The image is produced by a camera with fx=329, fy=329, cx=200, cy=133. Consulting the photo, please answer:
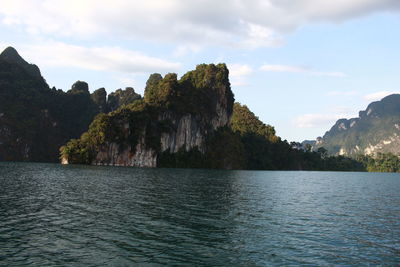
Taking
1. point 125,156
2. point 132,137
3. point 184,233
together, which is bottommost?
point 184,233

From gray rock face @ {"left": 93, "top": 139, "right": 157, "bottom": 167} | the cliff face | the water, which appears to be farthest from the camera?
gray rock face @ {"left": 93, "top": 139, "right": 157, "bottom": 167}

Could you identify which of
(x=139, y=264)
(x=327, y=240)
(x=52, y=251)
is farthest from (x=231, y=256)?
(x=52, y=251)

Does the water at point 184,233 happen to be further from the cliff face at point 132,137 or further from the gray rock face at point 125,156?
the gray rock face at point 125,156

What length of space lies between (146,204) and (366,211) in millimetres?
28025

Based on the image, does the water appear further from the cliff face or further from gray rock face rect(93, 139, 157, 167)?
gray rock face rect(93, 139, 157, 167)

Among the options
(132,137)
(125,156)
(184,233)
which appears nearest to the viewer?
(184,233)

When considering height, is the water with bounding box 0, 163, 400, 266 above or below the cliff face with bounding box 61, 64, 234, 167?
below

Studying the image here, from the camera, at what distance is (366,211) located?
4234cm

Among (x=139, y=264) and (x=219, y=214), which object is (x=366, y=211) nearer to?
(x=219, y=214)

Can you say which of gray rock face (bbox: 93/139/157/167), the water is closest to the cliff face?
gray rock face (bbox: 93/139/157/167)

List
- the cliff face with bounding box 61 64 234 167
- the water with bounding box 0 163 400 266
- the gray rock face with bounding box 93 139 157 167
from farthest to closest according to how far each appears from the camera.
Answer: the gray rock face with bounding box 93 139 157 167
the cliff face with bounding box 61 64 234 167
the water with bounding box 0 163 400 266

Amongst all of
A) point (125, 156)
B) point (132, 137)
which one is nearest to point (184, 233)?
point (125, 156)

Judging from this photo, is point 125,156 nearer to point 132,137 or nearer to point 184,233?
point 132,137

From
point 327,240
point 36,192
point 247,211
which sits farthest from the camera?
point 36,192
